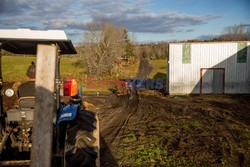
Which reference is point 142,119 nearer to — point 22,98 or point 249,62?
point 22,98

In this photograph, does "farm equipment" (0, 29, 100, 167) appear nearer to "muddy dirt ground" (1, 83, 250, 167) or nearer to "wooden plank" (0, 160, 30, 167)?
"wooden plank" (0, 160, 30, 167)

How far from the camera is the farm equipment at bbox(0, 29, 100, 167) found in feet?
7.48

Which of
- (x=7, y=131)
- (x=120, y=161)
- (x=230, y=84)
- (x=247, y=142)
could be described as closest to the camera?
(x=7, y=131)

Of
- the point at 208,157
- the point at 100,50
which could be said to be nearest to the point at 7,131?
the point at 208,157

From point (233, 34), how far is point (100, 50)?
145 feet

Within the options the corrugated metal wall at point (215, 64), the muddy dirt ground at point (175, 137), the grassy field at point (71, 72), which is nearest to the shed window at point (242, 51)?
the corrugated metal wall at point (215, 64)

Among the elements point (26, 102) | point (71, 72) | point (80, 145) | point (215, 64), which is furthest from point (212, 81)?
point (71, 72)

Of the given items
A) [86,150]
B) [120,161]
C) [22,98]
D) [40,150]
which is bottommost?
[120,161]

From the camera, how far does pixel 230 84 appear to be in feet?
65.9

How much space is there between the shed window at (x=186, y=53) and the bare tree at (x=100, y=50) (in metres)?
19.5

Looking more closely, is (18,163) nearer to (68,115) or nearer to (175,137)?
(68,115)

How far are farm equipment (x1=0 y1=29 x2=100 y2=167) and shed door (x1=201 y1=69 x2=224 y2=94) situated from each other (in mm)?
16956

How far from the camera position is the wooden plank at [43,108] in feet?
7.44

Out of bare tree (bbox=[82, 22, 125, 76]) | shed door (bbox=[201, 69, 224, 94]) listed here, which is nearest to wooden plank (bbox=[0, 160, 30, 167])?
shed door (bbox=[201, 69, 224, 94])
